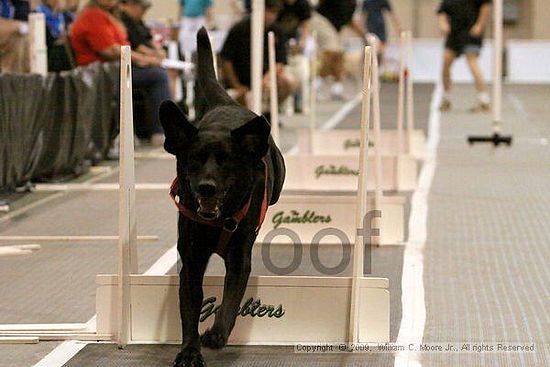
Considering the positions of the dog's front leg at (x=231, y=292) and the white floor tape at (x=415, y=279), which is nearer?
the dog's front leg at (x=231, y=292)

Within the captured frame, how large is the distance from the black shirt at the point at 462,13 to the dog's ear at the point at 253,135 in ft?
42.8

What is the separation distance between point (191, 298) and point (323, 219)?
2.79 m

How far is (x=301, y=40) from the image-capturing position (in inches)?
741

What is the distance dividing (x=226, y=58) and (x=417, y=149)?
231cm

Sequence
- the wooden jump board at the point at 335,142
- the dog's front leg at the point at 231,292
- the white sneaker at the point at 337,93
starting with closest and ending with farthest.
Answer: the dog's front leg at the point at 231,292 < the wooden jump board at the point at 335,142 < the white sneaker at the point at 337,93

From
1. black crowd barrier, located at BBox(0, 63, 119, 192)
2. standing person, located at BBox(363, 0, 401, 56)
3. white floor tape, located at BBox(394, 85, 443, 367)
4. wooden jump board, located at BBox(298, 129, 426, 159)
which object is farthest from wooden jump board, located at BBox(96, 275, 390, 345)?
standing person, located at BBox(363, 0, 401, 56)

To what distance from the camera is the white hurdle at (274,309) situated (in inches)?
188

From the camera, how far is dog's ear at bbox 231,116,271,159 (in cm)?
417

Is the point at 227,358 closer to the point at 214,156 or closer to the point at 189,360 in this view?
the point at 189,360

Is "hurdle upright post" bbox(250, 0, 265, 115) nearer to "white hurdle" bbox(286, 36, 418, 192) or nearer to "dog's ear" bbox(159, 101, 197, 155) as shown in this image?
"white hurdle" bbox(286, 36, 418, 192)

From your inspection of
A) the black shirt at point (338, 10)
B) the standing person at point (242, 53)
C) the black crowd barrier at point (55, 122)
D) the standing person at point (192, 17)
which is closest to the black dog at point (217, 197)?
the black crowd barrier at point (55, 122)

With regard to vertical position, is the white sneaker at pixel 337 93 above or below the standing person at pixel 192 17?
below

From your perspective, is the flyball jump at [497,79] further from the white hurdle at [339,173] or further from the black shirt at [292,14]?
the black shirt at [292,14]

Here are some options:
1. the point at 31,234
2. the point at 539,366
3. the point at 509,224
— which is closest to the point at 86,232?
the point at 31,234
